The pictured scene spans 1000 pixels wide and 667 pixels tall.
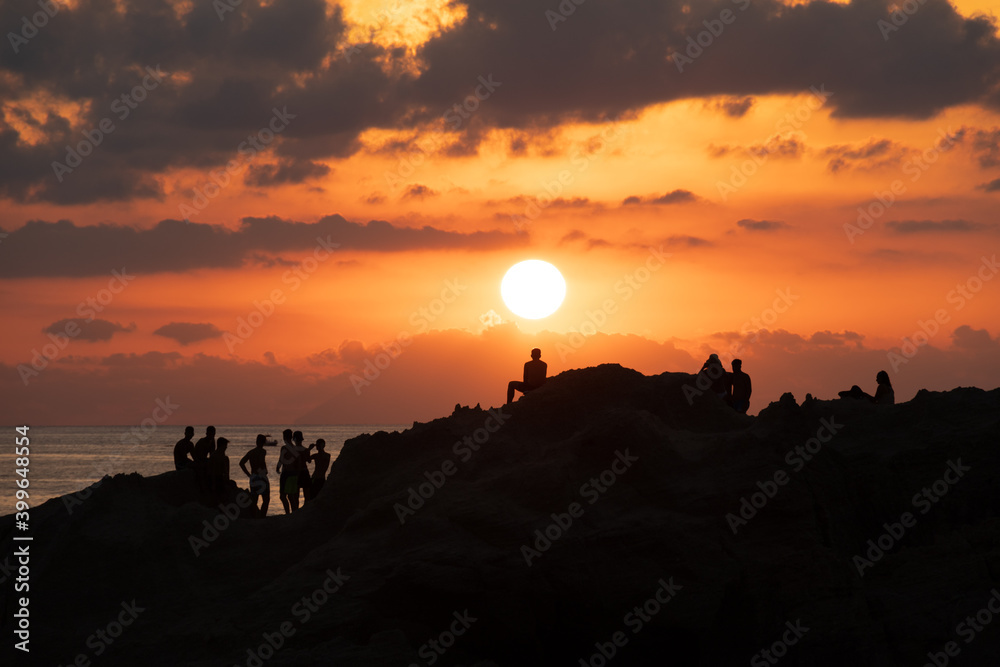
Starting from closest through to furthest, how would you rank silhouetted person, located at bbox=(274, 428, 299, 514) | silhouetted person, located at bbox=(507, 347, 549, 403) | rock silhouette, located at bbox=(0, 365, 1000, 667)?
rock silhouette, located at bbox=(0, 365, 1000, 667), silhouetted person, located at bbox=(507, 347, 549, 403), silhouetted person, located at bbox=(274, 428, 299, 514)

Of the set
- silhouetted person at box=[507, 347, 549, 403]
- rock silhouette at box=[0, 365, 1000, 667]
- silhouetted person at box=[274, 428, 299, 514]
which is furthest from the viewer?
silhouetted person at box=[274, 428, 299, 514]

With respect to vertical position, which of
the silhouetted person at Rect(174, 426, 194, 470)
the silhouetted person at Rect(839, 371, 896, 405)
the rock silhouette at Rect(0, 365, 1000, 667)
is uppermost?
the silhouetted person at Rect(839, 371, 896, 405)

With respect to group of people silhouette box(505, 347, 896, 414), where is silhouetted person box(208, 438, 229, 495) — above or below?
below

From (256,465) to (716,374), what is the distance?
991 centimetres

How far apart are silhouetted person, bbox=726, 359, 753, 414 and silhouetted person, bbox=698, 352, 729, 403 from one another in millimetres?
169

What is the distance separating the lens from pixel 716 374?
18141 millimetres

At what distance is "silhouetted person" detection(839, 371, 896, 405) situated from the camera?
1845 centimetres

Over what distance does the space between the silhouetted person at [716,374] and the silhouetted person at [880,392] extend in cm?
263

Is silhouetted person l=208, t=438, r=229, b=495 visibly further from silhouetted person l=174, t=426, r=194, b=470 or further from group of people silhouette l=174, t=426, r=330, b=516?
silhouetted person l=174, t=426, r=194, b=470

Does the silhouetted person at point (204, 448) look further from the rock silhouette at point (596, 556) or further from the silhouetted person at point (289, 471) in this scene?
the rock silhouette at point (596, 556)

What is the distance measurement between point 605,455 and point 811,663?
382 cm

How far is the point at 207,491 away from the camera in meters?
18.7

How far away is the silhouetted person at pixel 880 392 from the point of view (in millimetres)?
18453

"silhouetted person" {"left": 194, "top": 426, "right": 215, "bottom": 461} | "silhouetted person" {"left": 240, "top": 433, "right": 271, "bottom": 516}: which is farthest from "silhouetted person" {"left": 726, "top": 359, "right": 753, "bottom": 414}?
"silhouetted person" {"left": 194, "top": 426, "right": 215, "bottom": 461}
